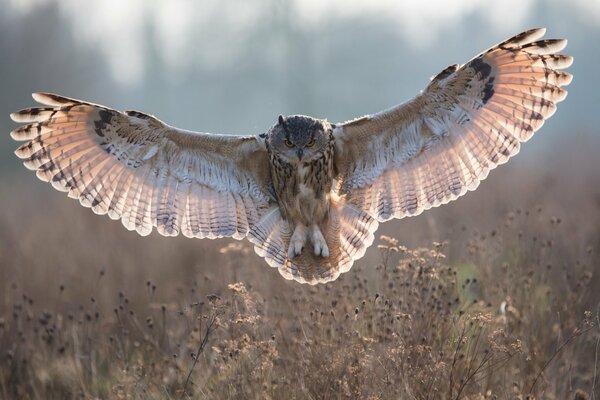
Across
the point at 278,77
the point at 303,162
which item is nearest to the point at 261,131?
the point at 303,162

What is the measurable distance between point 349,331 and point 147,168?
2.16 meters

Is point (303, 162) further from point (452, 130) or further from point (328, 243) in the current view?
point (452, 130)

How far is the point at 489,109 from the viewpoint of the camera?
18.7 feet

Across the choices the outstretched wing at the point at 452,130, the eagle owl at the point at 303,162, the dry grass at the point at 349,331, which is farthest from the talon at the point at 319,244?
the outstretched wing at the point at 452,130

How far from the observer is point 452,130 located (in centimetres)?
586

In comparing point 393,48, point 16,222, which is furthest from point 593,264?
point 393,48

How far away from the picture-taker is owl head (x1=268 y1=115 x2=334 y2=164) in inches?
225

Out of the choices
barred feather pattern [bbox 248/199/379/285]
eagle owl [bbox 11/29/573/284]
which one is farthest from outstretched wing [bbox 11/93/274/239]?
barred feather pattern [bbox 248/199/379/285]

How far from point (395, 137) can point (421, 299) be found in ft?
4.43

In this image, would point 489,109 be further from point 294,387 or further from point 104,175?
point 104,175

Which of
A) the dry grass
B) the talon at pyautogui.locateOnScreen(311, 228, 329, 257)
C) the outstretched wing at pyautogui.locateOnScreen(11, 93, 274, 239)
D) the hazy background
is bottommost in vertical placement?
the dry grass

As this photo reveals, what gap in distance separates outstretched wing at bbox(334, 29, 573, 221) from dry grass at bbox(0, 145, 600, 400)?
50 centimetres

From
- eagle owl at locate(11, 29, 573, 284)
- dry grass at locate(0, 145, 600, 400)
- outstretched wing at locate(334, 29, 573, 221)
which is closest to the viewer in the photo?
dry grass at locate(0, 145, 600, 400)

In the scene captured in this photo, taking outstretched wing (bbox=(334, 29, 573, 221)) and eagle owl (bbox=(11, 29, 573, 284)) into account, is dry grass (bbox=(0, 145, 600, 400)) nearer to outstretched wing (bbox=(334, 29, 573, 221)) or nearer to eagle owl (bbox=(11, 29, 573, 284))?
eagle owl (bbox=(11, 29, 573, 284))
